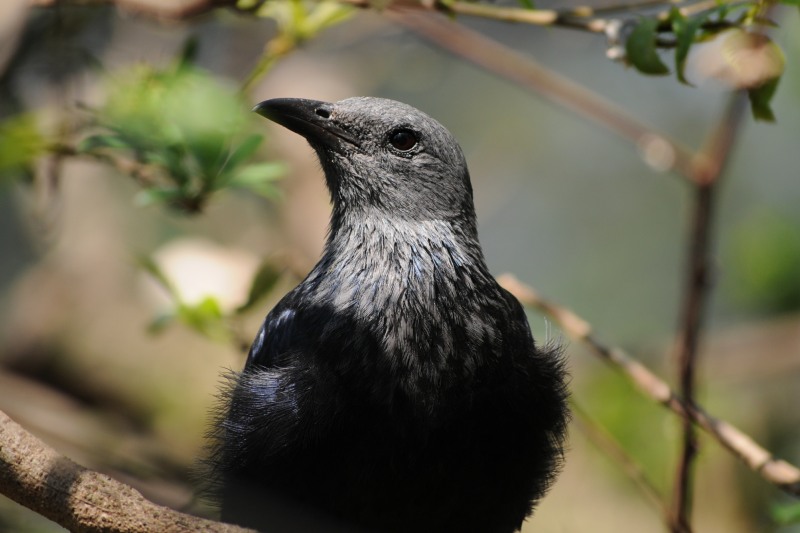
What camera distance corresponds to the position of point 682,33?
2.94 metres

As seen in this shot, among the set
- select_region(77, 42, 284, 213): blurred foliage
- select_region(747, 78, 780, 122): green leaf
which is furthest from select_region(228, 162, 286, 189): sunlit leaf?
select_region(747, 78, 780, 122): green leaf

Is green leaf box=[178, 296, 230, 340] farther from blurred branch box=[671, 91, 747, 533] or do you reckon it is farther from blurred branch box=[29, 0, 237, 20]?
blurred branch box=[671, 91, 747, 533]

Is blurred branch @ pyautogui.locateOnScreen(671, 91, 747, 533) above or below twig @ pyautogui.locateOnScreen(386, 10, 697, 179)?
below

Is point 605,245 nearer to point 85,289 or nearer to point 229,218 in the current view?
point 229,218

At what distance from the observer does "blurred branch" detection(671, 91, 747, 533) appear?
4.01 meters

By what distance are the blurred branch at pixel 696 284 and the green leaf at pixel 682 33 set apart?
979 millimetres

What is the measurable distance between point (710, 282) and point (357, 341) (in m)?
1.77

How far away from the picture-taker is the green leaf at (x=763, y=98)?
3033 millimetres

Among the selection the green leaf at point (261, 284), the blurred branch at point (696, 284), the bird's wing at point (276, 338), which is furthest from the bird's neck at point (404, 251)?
the blurred branch at point (696, 284)

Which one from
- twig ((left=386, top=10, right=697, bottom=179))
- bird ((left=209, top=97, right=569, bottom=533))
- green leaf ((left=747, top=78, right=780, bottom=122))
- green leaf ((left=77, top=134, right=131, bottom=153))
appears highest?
twig ((left=386, top=10, right=697, bottom=179))

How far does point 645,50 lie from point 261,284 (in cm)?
198

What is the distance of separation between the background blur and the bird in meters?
0.48

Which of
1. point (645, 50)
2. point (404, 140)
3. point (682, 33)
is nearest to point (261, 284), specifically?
point (404, 140)

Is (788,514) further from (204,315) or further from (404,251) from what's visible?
(204,315)
